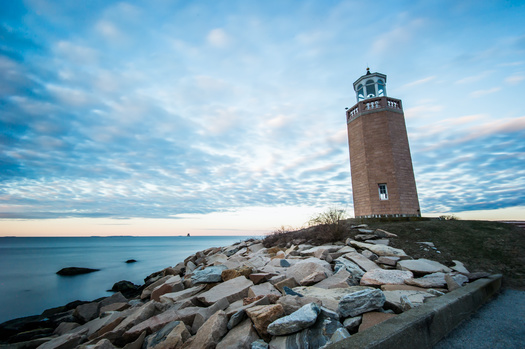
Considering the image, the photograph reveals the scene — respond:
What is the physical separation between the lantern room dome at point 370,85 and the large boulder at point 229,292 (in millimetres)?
14204

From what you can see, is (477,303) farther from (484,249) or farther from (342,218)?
(342,218)

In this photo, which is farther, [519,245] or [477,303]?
[519,245]

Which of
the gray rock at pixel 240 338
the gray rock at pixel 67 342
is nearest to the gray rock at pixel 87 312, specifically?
the gray rock at pixel 67 342

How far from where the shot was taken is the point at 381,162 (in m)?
12.9

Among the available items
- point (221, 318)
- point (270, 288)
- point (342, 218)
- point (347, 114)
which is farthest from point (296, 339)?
point (347, 114)

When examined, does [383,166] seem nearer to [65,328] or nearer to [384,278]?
[384,278]

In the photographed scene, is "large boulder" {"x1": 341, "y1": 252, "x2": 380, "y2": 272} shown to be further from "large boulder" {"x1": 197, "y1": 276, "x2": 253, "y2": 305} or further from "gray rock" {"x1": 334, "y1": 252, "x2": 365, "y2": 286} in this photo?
"large boulder" {"x1": 197, "y1": 276, "x2": 253, "y2": 305}

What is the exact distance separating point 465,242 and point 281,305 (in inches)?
271

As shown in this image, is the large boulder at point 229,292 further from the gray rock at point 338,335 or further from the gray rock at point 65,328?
the gray rock at point 65,328

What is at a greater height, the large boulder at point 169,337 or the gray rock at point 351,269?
the gray rock at point 351,269

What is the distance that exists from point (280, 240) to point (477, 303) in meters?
6.41

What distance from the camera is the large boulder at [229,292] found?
3.82m

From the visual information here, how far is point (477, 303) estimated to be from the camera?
353 cm

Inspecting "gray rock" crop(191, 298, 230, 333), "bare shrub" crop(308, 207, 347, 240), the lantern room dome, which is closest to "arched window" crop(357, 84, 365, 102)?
the lantern room dome
